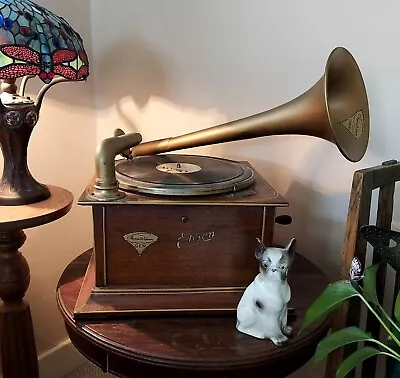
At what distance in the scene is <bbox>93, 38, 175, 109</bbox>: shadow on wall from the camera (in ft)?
4.46

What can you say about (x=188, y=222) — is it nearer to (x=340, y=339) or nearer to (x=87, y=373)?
(x=340, y=339)

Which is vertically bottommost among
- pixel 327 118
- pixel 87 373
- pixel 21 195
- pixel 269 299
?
pixel 87 373

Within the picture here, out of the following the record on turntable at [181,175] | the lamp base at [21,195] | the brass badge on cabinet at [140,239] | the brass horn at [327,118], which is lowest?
the brass badge on cabinet at [140,239]

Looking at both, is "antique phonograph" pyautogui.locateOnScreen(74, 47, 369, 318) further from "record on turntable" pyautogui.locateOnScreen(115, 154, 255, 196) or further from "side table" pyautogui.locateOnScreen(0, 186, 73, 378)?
"side table" pyautogui.locateOnScreen(0, 186, 73, 378)

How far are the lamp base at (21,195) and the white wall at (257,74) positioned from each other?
475 millimetres

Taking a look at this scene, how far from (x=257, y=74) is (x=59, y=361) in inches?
43.2

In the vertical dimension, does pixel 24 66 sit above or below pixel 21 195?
above

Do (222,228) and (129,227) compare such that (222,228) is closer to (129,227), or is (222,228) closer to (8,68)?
(129,227)

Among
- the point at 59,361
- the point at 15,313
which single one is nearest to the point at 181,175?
the point at 15,313

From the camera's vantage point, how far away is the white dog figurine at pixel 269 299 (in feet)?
2.57

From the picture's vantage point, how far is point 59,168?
1402 mm

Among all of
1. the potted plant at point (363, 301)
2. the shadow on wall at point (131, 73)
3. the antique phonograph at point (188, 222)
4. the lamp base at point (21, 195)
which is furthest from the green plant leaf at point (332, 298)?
Answer: the shadow on wall at point (131, 73)

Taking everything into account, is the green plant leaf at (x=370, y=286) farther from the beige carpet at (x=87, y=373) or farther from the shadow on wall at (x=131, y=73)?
the beige carpet at (x=87, y=373)

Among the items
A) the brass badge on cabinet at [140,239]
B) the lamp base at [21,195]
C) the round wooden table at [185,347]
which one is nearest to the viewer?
the round wooden table at [185,347]
